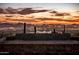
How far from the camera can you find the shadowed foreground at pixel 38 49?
2.80 metres

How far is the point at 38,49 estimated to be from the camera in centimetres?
281

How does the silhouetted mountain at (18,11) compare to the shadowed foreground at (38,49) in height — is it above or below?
above

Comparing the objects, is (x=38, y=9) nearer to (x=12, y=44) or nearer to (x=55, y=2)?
(x=55, y=2)

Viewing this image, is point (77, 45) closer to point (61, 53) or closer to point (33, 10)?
point (61, 53)

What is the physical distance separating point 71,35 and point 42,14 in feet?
1.46

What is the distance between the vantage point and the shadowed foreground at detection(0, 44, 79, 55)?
9.20ft

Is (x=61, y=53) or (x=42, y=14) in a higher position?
(x=42, y=14)

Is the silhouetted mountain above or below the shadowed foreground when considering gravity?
A: above

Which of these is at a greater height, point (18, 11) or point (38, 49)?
point (18, 11)
